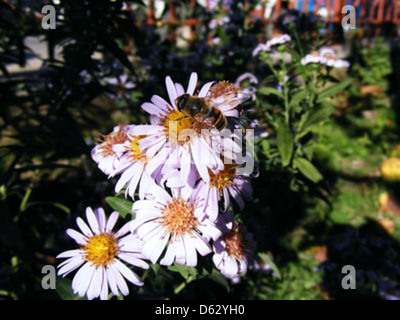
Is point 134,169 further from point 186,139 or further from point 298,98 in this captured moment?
point 298,98

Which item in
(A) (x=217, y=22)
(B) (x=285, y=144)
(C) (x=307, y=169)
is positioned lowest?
(C) (x=307, y=169)

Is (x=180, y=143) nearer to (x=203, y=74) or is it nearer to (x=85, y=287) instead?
(x=85, y=287)

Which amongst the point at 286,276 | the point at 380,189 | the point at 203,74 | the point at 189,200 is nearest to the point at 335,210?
the point at 380,189

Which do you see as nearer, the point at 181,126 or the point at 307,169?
the point at 181,126

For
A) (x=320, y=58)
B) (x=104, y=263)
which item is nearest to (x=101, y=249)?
(x=104, y=263)

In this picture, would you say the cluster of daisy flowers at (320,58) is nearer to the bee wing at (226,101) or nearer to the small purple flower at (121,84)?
the bee wing at (226,101)

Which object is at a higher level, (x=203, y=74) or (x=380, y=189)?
(x=203, y=74)

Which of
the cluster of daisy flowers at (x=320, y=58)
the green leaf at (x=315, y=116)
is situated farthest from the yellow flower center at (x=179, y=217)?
the cluster of daisy flowers at (x=320, y=58)

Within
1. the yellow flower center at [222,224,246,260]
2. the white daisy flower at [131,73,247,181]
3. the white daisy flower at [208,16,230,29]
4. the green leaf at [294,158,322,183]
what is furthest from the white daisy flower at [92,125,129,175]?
the white daisy flower at [208,16,230,29]
